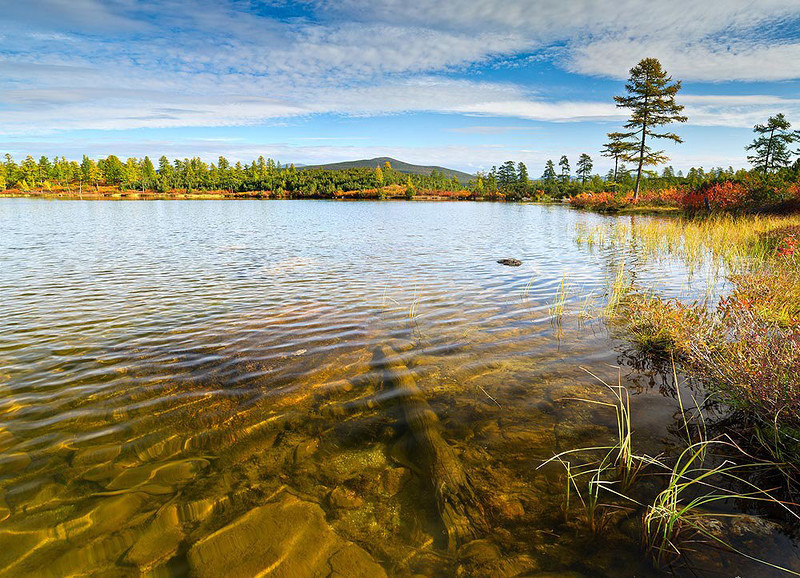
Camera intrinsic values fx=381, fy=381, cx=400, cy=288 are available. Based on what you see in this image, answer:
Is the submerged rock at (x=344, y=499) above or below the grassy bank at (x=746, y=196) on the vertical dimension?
below

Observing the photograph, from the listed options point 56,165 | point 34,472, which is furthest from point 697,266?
point 56,165

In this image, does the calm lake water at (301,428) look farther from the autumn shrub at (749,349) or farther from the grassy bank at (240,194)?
the grassy bank at (240,194)

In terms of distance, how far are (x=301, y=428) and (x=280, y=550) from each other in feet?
5.01

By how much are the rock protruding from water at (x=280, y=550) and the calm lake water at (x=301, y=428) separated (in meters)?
0.01

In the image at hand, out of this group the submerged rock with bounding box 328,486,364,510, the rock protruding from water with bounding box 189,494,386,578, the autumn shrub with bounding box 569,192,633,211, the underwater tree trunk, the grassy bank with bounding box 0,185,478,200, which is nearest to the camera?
the rock protruding from water with bounding box 189,494,386,578

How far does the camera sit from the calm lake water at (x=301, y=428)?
2.77 m

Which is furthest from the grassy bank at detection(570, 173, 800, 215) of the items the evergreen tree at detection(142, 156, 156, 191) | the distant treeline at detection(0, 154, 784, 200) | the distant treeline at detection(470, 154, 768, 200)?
the evergreen tree at detection(142, 156, 156, 191)

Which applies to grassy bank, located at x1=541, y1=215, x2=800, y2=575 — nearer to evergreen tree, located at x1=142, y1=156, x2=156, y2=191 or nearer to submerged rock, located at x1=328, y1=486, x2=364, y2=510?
submerged rock, located at x1=328, y1=486, x2=364, y2=510

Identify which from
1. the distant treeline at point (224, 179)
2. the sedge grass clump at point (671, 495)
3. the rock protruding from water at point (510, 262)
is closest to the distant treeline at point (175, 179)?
the distant treeline at point (224, 179)

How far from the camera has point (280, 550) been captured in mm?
2785

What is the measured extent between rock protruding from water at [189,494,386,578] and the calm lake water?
1 centimetres

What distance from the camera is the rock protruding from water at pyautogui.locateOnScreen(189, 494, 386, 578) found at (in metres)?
2.64

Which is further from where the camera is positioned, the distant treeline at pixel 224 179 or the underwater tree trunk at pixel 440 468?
the distant treeline at pixel 224 179

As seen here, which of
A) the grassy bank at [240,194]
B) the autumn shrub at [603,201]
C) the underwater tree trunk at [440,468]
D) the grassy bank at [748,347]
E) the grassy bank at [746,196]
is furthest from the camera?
the grassy bank at [240,194]
